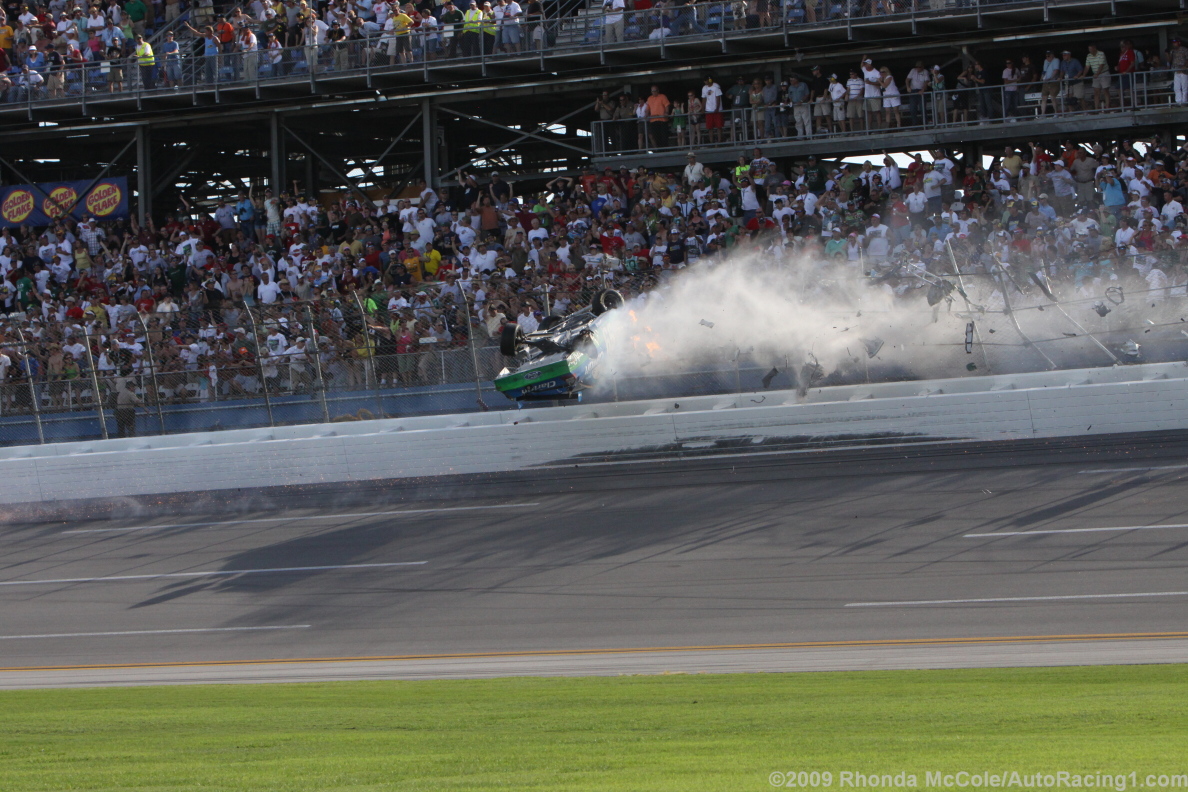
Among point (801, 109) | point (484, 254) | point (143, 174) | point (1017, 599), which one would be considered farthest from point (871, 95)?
point (143, 174)

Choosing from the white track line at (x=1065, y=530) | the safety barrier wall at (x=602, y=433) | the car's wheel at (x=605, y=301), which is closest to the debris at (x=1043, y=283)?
the safety barrier wall at (x=602, y=433)

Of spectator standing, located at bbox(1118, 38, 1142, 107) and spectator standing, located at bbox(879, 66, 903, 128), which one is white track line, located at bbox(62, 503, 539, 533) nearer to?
spectator standing, located at bbox(879, 66, 903, 128)

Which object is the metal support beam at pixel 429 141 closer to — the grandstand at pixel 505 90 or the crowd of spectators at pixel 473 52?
the grandstand at pixel 505 90

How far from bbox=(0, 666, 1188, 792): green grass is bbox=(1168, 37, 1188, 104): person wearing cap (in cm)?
1783

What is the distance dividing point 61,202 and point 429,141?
32.3 ft

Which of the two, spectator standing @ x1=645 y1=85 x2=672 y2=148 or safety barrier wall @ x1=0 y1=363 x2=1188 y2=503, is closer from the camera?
safety barrier wall @ x1=0 y1=363 x2=1188 y2=503

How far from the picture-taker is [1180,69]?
75.2 ft

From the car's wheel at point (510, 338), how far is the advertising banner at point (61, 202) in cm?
1937

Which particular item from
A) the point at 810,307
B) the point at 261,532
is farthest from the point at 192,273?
the point at 810,307

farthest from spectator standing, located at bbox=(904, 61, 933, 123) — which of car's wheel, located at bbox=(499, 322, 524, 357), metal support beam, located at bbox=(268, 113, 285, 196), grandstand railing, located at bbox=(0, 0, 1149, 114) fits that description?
metal support beam, located at bbox=(268, 113, 285, 196)

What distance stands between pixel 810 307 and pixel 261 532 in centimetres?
767

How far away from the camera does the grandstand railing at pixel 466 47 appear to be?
25062mm

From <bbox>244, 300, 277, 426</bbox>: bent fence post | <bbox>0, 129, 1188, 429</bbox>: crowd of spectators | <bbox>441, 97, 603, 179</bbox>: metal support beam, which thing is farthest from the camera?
<bbox>441, 97, 603, 179</bbox>: metal support beam

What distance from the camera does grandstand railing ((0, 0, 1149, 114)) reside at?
25.1 m
